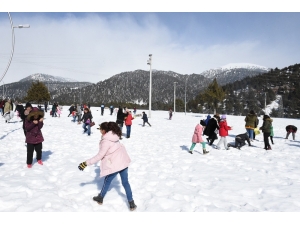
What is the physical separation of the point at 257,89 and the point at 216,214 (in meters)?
134

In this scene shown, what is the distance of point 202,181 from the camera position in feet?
20.3

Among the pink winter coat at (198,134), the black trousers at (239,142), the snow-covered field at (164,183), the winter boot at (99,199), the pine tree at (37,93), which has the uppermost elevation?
the pine tree at (37,93)

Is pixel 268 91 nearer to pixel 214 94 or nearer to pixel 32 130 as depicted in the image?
pixel 214 94

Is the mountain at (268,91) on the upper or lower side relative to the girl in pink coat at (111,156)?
upper

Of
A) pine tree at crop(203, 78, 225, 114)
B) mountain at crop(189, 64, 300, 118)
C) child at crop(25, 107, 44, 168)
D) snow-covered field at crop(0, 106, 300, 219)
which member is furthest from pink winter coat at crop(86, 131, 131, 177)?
mountain at crop(189, 64, 300, 118)

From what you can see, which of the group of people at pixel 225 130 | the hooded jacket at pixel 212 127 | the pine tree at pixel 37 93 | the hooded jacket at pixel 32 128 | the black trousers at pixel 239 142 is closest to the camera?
the hooded jacket at pixel 32 128

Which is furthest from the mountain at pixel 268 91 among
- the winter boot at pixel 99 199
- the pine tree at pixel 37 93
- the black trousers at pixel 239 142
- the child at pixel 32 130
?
the winter boot at pixel 99 199

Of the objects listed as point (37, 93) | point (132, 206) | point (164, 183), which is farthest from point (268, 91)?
point (132, 206)

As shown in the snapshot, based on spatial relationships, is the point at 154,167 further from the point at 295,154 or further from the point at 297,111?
the point at 297,111

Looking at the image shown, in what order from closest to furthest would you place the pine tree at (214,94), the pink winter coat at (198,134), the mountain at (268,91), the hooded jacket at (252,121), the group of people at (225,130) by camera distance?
1. the pink winter coat at (198,134)
2. the group of people at (225,130)
3. the hooded jacket at (252,121)
4. the pine tree at (214,94)
5. the mountain at (268,91)

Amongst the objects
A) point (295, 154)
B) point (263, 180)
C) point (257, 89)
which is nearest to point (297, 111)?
point (257, 89)

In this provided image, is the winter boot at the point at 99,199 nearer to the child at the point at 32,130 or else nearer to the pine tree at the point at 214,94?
the child at the point at 32,130

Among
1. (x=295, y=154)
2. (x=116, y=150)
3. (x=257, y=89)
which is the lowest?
(x=295, y=154)

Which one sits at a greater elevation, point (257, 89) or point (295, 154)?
point (257, 89)
